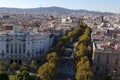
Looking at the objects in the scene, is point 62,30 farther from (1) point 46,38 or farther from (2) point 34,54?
(2) point 34,54

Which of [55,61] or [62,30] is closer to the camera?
[55,61]

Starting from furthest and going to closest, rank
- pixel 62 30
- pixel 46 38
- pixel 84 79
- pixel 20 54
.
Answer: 1. pixel 62 30
2. pixel 46 38
3. pixel 20 54
4. pixel 84 79

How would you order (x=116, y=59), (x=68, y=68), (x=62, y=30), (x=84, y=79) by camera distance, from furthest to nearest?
(x=62, y=30) → (x=68, y=68) → (x=116, y=59) → (x=84, y=79)

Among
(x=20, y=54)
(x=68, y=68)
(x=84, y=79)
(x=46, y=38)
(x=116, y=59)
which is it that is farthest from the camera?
(x=46, y=38)

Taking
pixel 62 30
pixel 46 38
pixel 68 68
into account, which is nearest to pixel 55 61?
pixel 68 68

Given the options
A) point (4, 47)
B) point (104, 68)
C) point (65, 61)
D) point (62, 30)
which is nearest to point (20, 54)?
point (4, 47)

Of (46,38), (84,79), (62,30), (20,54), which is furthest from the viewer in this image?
(62,30)

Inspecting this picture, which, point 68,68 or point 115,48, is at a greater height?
point 115,48

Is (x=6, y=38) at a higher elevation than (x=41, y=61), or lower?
higher

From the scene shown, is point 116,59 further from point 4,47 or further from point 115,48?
point 4,47
